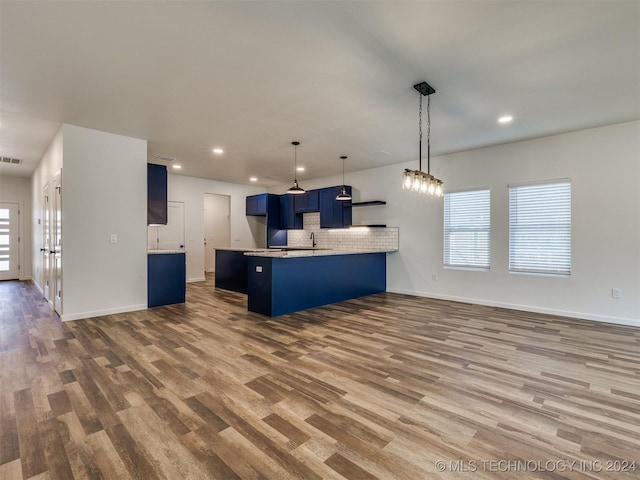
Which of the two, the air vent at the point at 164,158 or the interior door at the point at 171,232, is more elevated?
the air vent at the point at 164,158

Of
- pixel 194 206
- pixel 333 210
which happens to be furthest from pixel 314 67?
pixel 194 206

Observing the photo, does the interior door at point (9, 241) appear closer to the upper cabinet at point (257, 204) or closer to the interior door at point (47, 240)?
the interior door at point (47, 240)

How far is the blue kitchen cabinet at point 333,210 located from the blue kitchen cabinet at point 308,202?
0.56ft

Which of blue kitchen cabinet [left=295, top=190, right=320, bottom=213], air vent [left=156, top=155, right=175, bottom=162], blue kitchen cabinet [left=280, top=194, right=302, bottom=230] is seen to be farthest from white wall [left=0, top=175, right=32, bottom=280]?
blue kitchen cabinet [left=295, top=190, right=320, bottom=213]

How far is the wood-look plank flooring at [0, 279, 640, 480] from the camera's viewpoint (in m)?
1.68

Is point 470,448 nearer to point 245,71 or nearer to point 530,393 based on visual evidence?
point 530,393

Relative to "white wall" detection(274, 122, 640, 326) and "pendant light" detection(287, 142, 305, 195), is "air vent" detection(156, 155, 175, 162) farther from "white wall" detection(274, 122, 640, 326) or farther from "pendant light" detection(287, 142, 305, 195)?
"white wall" detection(274, 122, 640, 326)

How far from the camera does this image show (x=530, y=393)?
244 centimetres

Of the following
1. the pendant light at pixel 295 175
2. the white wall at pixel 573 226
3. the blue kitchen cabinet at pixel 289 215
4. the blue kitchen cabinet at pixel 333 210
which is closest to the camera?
the white wall at pixel 573 226

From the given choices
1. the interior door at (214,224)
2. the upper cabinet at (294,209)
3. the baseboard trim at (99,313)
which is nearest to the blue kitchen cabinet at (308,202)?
the upper cabinet at (294,209)

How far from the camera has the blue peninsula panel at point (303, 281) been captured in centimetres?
471

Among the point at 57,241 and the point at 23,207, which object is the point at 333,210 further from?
the point at 23,207

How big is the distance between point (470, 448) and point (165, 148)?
6019 millimetres

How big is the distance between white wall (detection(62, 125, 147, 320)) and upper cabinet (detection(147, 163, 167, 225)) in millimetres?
267
